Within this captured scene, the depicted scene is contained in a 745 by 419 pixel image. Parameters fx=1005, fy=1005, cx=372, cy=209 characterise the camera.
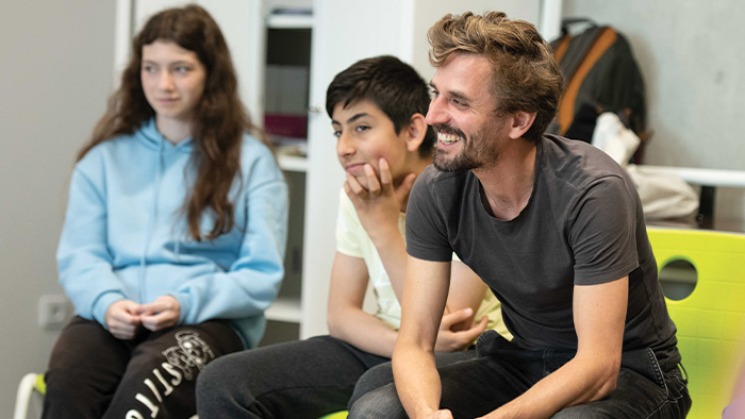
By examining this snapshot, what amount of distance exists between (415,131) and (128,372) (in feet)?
2.20

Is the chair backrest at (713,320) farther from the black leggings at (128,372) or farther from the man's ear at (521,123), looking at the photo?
the black leggings at (128,372)

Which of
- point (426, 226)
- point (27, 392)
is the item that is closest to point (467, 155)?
point (426, 226)

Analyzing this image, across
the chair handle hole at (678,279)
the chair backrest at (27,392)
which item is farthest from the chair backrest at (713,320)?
the chair backrest at (27,392)

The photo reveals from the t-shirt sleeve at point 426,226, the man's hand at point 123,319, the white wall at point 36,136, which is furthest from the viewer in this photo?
the white wall at point 36,136

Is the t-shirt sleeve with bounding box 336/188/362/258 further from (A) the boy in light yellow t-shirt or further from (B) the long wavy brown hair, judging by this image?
(B) the long wavy brown hair

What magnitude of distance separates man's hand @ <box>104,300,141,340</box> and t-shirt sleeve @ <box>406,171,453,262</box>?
2.13ft

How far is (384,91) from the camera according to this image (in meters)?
1.79

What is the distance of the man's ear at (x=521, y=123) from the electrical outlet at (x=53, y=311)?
1.67m

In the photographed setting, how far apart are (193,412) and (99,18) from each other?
1345mm

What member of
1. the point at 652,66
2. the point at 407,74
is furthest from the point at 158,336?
the point at 652,66

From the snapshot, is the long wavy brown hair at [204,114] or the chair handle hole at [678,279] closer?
the chair handle hole at [678,279]

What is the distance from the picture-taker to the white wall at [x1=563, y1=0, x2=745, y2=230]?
8.80 feet

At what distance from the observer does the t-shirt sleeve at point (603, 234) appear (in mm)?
1317

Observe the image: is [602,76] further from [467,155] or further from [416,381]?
[416,381]
